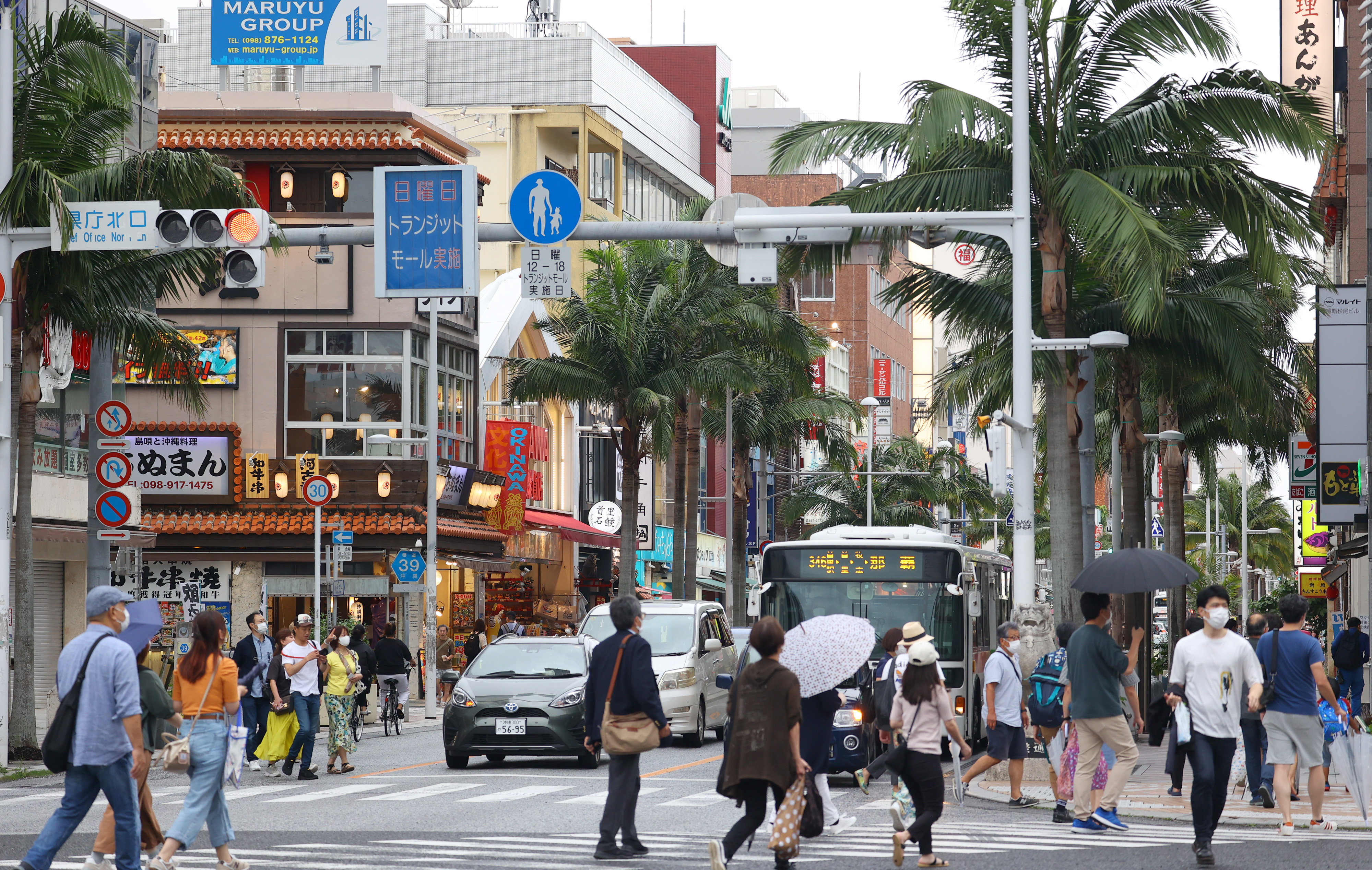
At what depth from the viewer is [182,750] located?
482 inches

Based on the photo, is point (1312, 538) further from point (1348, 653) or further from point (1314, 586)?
point (1348, 653)

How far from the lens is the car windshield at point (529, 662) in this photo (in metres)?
22.8

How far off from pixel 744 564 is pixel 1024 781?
117ft

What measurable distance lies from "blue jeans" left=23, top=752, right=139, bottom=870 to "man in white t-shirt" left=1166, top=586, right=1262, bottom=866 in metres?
6.87

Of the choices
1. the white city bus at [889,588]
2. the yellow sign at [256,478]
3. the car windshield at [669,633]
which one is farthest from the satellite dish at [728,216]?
the yellow sign at [256,478]

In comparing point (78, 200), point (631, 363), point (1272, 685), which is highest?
point (78, 200)

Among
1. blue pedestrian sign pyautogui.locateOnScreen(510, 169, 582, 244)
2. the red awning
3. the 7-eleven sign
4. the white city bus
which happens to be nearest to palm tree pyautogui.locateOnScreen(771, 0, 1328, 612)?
the white city bus

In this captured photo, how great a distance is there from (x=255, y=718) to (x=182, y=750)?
1056 centimetres

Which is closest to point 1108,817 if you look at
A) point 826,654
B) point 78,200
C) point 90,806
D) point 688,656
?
point 826,654

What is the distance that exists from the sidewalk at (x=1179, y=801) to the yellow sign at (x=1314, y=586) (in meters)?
37.0

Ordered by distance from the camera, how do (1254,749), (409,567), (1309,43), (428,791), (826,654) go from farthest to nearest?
1. (1309,43)
2. (409,567)
3. (428,791)
4. (1254,749)
5. (826,654)

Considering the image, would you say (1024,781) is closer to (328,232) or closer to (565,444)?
(328,232)

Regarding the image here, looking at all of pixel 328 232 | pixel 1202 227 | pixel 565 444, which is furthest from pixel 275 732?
pixel 565 444

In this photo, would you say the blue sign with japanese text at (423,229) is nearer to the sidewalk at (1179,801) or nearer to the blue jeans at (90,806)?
the sidewalk at (1179,801)
